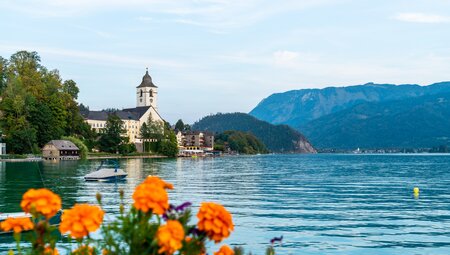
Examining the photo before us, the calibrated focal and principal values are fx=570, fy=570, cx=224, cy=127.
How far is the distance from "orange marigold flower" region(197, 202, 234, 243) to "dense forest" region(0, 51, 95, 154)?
4966 inches

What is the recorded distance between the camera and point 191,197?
153ft

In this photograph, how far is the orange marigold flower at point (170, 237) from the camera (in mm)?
4508

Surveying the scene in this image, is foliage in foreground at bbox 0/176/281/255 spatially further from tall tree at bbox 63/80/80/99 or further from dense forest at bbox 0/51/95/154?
tall tree at bbox 63/80/80/99

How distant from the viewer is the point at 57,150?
132750mm

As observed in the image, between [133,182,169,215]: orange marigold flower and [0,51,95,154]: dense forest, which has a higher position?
[0,51,95,154]: dense forest

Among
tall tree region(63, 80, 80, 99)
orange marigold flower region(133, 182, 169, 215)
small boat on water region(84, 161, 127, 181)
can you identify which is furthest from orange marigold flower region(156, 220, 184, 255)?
tall tree region(63, 80, 80, 99)

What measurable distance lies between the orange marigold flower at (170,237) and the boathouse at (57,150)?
436 ft

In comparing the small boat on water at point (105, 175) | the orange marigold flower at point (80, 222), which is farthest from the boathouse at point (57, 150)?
the orange marigold flower at point (80, 222)

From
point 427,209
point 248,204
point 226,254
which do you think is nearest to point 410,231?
point 427,209

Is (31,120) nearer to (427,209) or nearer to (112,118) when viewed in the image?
(112,118)

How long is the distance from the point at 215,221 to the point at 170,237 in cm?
49

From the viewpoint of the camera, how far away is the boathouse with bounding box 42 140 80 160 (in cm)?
13250

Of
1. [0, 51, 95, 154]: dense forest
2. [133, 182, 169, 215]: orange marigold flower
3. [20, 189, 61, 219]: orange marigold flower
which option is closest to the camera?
[133, 182, 169, 215]: orange marigold flower

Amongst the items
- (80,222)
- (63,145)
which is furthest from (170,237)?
(63,145)
